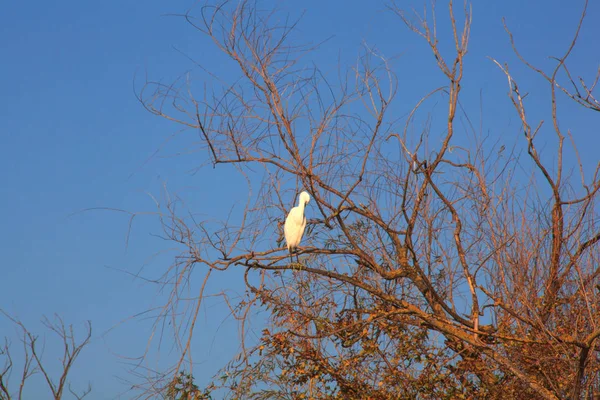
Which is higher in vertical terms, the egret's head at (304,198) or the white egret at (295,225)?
the egret's head at (304,198)

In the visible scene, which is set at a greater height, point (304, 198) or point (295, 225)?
point (304, 198)

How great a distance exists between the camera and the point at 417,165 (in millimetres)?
5102

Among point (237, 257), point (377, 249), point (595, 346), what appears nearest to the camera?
point (595, 346)

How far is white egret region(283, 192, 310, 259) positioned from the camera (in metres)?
5.26

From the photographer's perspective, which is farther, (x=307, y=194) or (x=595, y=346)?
(x=307, y=194)

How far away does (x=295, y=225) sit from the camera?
5.25m

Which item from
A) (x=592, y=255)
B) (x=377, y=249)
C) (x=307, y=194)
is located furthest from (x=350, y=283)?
(x=592, y=255)

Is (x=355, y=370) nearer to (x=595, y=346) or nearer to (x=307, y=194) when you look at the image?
(x=307, y=194)

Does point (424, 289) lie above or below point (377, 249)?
below

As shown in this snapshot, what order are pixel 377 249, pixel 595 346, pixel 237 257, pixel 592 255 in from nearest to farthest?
pixel 595 346 < pixel 592 255 < pixel 237 257 < pixel 377 249

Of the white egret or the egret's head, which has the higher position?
the egret's head

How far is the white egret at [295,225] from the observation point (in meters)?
5.26

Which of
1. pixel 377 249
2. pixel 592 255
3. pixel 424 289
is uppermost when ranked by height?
pixel 377 249

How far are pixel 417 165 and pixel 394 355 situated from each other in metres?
1.46
